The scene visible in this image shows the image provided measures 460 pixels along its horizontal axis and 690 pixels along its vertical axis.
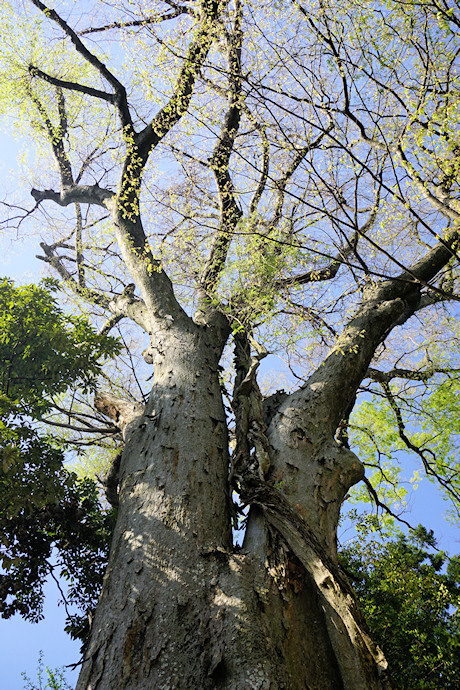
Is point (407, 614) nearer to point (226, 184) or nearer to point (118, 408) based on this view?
point (118, 408)

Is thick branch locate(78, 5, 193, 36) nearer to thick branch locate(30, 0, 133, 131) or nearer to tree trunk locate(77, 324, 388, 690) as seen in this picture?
thick branch locate(30, 0, 133, 131)

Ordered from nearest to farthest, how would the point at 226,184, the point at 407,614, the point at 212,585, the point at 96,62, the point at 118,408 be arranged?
the point at 212,585
the point at 407,614
the point at 118,408
the point at 226,184
the point at 96,62

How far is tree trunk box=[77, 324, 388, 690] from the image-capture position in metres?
2.16

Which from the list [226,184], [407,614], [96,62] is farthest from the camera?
[96,62]

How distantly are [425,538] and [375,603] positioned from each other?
8.49 feet

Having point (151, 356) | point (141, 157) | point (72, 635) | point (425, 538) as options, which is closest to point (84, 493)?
point (72, 635)

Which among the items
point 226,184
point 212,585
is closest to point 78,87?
point 226,184

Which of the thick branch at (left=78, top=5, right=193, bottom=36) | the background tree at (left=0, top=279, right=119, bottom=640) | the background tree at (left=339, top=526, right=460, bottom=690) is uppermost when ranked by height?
the thick branch at (left=78, top=5, right=193, bottom=36)

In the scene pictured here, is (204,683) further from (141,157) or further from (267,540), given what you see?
(141,157)

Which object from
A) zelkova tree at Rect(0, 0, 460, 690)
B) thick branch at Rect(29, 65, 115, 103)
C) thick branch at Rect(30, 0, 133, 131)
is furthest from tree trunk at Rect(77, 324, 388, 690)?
thick branch at Rect(29, 65, 115, 103)

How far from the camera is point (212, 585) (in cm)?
249

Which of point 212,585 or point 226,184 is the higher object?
point 226,184

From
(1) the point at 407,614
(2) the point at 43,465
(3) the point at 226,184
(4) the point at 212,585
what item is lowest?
(1) the point at 407,614

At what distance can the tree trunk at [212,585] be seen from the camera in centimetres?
216
